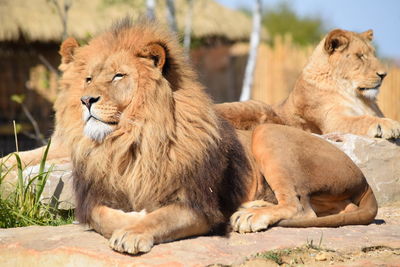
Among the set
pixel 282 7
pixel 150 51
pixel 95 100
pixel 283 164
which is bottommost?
pixel 282 7

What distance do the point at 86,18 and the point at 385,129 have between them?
32.9 feet

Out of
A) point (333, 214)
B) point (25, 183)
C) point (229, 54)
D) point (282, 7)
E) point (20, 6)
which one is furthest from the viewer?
point (282, 7)

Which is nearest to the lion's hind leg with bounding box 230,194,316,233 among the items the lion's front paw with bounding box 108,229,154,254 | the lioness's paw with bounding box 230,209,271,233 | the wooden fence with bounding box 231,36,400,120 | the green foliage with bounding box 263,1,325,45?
the lioness's paw with bounding box 230,209,271,233

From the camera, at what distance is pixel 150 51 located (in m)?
3.92

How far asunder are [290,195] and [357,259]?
76cm

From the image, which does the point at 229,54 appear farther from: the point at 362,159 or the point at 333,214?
the point at 333,214

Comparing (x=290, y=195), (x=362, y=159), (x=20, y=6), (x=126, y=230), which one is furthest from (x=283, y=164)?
(x=20, y=6)

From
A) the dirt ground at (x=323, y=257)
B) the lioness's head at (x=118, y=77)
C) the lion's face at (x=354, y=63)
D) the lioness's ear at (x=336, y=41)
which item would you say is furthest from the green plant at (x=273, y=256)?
the lioness's ear at (x=336, y=41)

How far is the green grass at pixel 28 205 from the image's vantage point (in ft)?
16.6

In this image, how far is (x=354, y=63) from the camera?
23.1ft

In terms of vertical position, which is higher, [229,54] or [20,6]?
[20,6]

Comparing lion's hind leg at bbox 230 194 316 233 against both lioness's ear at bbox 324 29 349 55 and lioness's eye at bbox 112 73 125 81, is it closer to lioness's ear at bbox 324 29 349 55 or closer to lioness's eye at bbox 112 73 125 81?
lioness's eye at bbox 112 73 125 81

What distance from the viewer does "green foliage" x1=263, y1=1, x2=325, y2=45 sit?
33.2 meters

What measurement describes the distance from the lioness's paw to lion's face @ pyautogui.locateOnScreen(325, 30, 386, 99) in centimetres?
328
